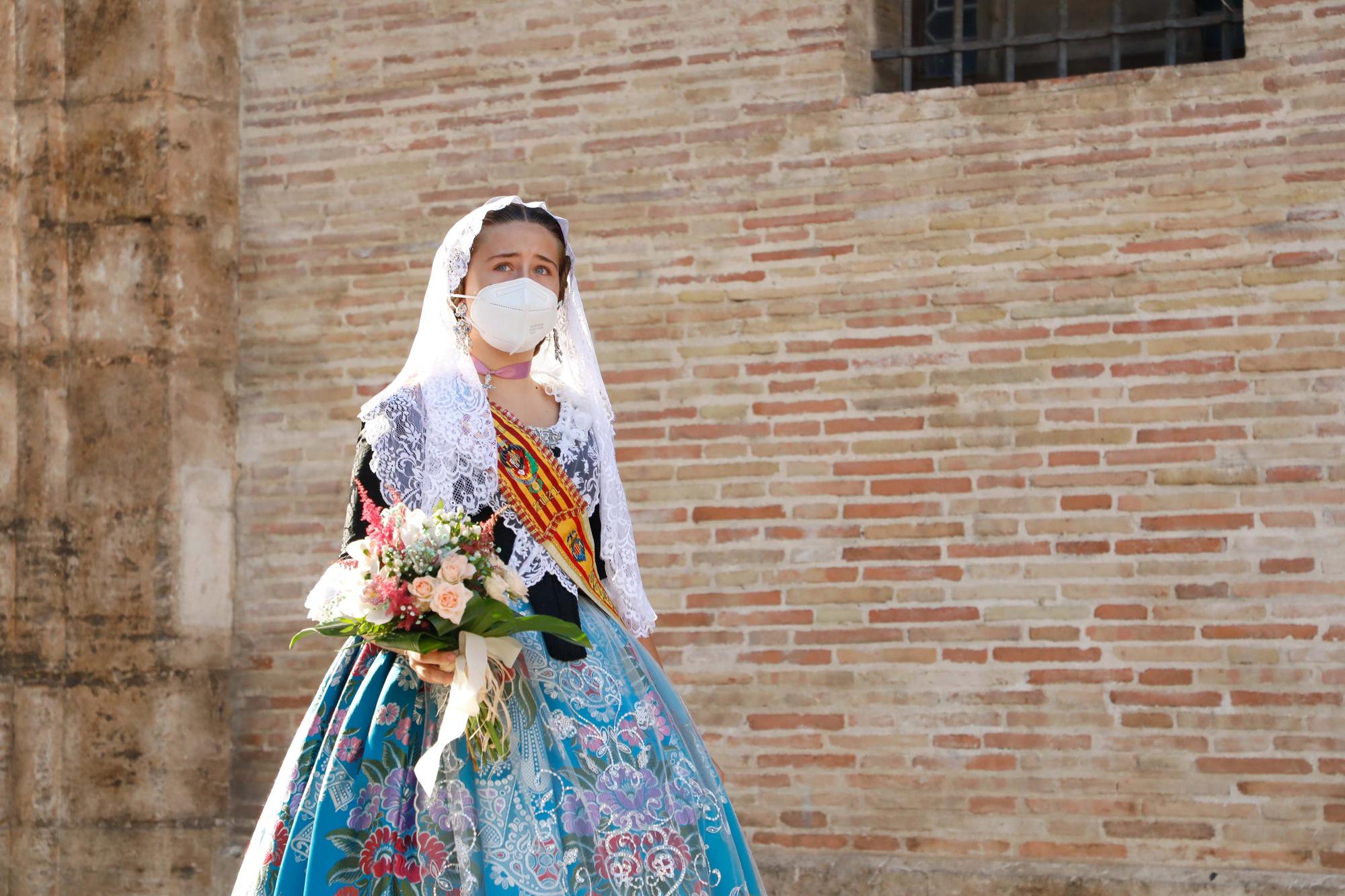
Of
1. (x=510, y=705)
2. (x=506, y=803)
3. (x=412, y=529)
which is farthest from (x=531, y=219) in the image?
(x=506, y=803)

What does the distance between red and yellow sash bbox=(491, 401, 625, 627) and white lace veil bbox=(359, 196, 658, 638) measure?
6 centimetres

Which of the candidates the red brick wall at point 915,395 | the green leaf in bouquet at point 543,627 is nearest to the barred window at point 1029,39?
the red brick wall at point 915,395

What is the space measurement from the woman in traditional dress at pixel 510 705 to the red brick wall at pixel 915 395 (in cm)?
221

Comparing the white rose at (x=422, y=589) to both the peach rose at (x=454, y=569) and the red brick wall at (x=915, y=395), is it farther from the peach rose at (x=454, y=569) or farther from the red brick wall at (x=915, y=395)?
the red brick wall at (x=915, y=395)

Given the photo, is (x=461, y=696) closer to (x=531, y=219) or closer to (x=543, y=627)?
(x=543, y=627)

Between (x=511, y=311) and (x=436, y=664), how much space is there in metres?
0.72

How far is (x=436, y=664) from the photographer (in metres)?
3.09

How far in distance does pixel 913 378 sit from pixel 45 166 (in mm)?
3295

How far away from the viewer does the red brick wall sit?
17.4 feet

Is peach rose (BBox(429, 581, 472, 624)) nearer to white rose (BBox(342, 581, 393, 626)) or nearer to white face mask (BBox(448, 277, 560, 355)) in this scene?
white rose (BBox(342, 581, 393, 626))

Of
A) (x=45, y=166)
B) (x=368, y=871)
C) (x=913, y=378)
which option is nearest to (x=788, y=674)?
(x=913, y=378)

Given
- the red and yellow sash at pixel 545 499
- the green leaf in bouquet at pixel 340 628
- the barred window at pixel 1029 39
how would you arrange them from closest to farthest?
the green leaf in bouquet at pixel 340 628 < the red and yellow sash at pixel 545 499 < the barred window at pixel 1029 39

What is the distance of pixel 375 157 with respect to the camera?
6.39m

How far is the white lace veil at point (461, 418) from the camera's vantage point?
3.28 metres
